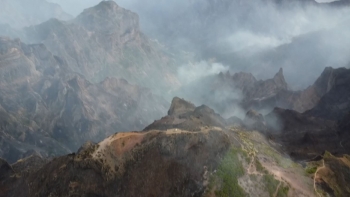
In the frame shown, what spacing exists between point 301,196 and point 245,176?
1777 centimetres

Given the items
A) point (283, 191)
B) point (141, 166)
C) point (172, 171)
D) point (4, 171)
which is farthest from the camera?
point (4, 171)

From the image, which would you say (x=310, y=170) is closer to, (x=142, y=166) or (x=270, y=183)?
(x=270, y=183)

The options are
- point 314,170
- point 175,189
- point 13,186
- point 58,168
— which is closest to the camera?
point 175,189

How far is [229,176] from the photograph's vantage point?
11488 cm

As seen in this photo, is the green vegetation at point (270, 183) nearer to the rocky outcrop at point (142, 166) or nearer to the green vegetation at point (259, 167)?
the green vegetation at point (259, 167)

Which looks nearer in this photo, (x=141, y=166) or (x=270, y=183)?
(x=141, y=166)

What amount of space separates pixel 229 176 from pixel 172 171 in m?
17.0

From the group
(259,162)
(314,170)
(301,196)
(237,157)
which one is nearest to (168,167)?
(237,157)

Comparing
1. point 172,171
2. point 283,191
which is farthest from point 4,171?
point 283,191

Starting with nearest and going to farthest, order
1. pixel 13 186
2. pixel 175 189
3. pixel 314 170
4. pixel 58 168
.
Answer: pixel 175 189, pixel 58 168, pixel 314 170, pixel 13 186

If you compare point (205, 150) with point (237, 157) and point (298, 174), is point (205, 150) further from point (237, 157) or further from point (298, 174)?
point (298, 174)

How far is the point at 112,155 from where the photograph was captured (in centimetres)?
11681

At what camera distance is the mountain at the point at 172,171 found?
113 m

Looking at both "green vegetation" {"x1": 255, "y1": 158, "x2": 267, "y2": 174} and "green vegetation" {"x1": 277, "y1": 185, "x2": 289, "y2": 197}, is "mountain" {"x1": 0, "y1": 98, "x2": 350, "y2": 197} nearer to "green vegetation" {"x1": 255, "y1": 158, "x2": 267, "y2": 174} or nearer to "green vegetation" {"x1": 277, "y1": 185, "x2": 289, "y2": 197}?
"green vegetation" {"x1": 255, "y1": 158, "x2": 267, "y2": 174}
